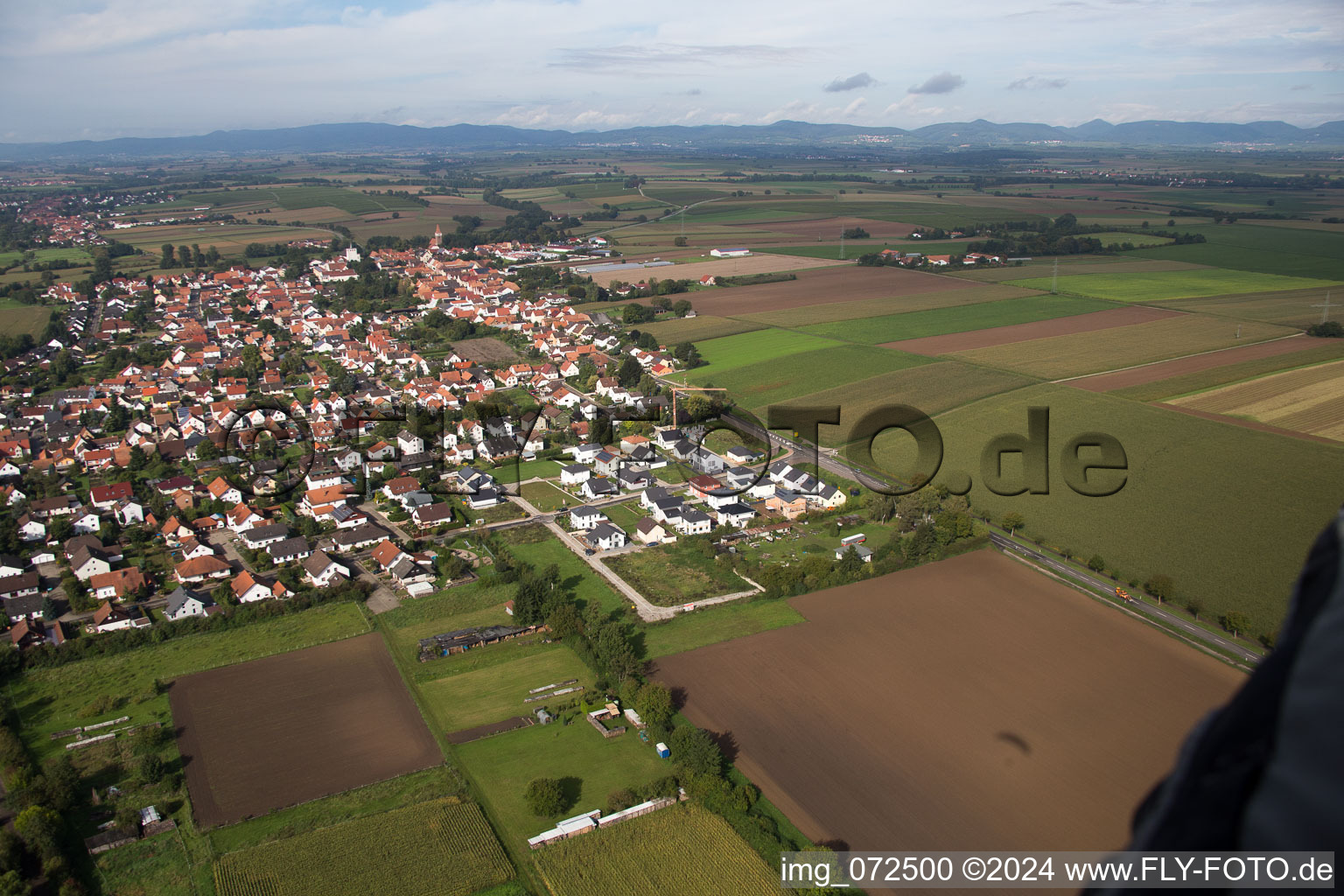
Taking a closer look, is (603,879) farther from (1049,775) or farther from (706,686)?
(1049,775)

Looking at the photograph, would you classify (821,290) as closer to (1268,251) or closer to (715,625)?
(1268,251)

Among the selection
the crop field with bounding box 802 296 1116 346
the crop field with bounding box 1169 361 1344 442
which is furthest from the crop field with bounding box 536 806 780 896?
the crop field with bounding box 802 296 1116 346

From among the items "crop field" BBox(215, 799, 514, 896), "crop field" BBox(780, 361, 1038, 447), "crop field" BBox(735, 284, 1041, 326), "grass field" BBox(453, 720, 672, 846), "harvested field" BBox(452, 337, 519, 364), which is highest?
Result: "crop field" BBox(735, 284, 1041, 326)

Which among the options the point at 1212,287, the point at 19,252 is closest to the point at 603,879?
the point at 1212,287

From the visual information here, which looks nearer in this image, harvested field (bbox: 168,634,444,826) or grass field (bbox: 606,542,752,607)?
harvested field (bbox: 168,634,444,826)

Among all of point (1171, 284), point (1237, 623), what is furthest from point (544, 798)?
point (1171, 284)

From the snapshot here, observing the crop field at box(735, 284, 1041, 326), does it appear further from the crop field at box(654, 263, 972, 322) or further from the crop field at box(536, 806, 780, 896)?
the crop field at box(536, 806, 780, 896)
